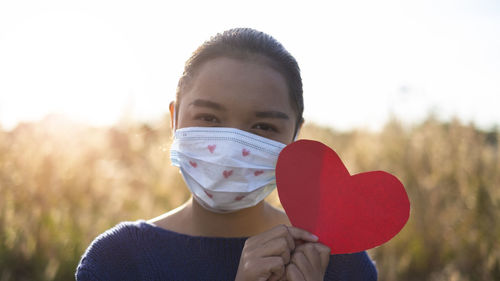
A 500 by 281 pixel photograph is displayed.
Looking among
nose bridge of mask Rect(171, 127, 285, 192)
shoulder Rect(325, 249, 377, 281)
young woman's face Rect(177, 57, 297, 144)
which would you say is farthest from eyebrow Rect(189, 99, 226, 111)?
shoulder Rect(325, 249, 377, 281)

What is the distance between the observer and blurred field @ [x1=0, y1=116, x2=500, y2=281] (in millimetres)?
3807

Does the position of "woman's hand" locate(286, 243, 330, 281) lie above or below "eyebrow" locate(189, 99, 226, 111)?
below

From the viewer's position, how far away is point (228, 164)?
1.97m

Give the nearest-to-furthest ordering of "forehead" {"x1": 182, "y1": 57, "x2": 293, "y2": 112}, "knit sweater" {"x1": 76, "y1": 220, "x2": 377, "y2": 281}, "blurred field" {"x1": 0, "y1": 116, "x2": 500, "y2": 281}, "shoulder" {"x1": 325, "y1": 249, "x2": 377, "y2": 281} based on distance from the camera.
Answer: "forehead" {"x1": 182, "y1": 57, "x2": 293, "y2": 112}
"knit sweater" {"x1": 76, "y1": 220, "x2": 377, "y2": 281}
"shoulder" {"x1": 325, "y1": 249, "x2": 377, "y2": 281}
"blurred field" {"x1": 0, "y1": 116, "x2": 500, "y2": 281}

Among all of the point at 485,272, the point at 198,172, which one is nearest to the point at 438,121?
the point at 485,272

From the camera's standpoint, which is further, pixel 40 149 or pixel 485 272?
pixel 40 149

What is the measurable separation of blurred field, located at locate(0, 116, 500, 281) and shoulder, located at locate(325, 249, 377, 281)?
4.08ft

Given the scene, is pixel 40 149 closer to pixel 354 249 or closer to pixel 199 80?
pixel 199 80

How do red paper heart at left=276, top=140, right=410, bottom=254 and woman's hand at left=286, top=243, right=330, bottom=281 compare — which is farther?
red paper heart at left=276, top=140, right=410, bottom=254

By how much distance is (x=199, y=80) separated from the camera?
210 centimetres

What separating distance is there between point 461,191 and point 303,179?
3811 millimetres

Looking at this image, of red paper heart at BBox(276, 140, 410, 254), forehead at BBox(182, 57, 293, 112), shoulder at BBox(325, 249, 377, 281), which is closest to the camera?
red paper heart at BBox(276, 140, 410, 254)

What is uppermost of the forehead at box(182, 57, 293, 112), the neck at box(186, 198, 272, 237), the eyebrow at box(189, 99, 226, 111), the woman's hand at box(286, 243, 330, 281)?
the forehead at box(182, 57, 293, 112)

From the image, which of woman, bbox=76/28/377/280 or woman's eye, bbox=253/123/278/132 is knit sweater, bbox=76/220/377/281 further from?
woman's eye, bbox=253/123/278/132
